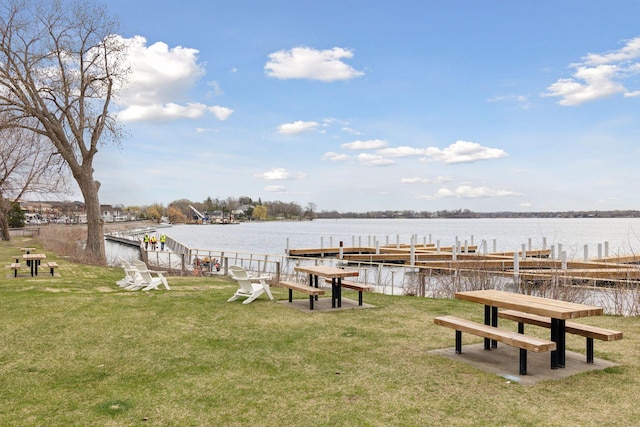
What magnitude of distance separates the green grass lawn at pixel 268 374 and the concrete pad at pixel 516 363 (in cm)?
16

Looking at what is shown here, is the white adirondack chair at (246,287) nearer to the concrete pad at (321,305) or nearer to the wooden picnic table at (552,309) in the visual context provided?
the concrete pad at (321,305)

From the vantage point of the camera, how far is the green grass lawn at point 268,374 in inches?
177

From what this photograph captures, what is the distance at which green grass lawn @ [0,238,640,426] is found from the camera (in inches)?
177

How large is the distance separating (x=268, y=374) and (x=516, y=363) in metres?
2.87

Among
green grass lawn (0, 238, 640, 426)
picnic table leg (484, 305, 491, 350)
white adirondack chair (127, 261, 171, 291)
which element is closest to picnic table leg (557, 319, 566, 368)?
green grass lawn (0, 238, 640, 426)

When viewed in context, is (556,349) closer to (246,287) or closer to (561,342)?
(561,342)

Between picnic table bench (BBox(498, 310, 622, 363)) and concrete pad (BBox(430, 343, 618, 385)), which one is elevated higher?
picnic table bench (BBox(498, 310, 622, 363))

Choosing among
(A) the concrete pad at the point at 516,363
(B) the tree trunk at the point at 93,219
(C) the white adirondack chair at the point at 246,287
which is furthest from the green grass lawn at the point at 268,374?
(B) the tree trunk at the point at 93,219

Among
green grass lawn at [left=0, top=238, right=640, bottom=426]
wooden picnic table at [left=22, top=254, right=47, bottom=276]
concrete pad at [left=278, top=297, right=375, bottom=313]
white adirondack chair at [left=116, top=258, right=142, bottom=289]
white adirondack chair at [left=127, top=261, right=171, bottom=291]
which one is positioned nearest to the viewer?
green grass lawn at [left=0, top=238, right=640, bottom=426]

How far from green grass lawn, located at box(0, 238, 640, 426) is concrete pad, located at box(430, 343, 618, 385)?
0.16 metres

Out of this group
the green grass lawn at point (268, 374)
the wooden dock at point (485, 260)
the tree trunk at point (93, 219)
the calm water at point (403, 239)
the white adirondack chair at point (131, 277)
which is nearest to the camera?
the green grass lawn at point (268, 374)

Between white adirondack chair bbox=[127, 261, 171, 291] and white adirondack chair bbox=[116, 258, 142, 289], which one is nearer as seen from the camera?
white adirondack chair bbox=[127, 261, 171, 291]

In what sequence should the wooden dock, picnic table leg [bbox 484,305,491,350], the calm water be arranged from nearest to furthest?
1. picnic table leg [bbox 484,305,491,350]
2. the wooden dock
3. the calm water

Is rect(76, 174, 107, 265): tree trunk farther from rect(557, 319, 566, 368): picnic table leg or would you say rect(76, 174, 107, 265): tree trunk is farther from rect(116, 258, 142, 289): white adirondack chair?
rect(557, 319, 566, 368): picnic table leg
